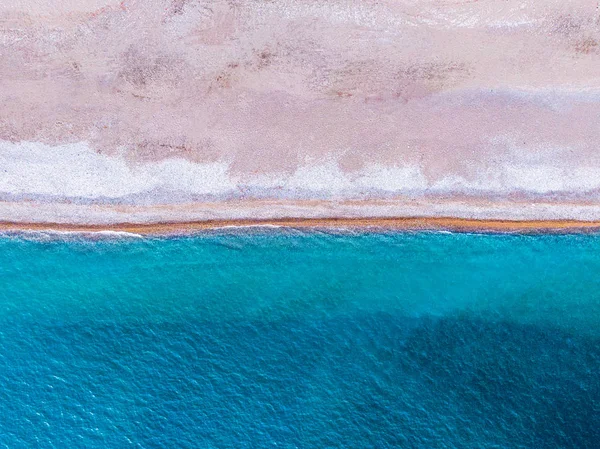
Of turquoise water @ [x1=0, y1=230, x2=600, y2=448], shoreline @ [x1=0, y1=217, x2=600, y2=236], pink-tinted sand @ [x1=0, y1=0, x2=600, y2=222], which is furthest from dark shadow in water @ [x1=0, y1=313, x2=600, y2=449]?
pink-tinted sand @ [x1=0, y1=0, x2=600, y2=222]

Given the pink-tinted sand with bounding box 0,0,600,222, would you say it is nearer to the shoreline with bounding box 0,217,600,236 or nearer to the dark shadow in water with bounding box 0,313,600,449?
the shoreline with bounding box 0,217,600,236

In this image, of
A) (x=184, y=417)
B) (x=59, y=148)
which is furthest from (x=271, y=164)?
(x=184, y=417)

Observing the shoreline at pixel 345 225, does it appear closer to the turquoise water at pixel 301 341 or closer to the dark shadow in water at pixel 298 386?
the turquoise water at pixel 301 341

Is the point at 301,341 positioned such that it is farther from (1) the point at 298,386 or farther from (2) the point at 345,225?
(2) the point at 345,225

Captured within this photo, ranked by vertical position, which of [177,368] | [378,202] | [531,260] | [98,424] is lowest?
[98,424]

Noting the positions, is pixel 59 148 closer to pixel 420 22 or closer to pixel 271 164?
pixel 271 164

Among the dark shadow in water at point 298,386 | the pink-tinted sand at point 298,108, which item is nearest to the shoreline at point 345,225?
the pink-tinted sand at point 298,108

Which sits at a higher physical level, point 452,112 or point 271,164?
point 452,112
